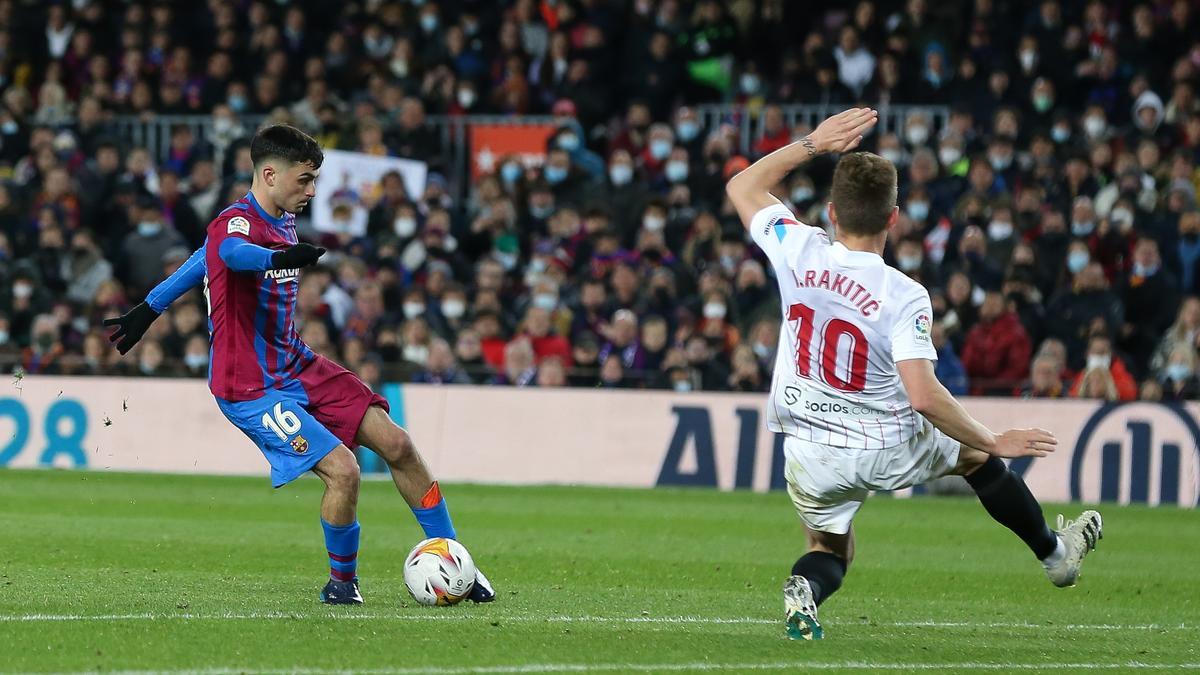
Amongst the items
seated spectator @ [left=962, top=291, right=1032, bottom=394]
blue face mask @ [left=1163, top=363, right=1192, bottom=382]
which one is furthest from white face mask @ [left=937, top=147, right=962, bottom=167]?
blue face mask @ [left=1163, top=363, right=1192, bottom=382]

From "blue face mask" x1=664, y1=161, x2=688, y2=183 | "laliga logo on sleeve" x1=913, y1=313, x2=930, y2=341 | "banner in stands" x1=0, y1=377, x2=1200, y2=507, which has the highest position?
Result: "blue face mask" x1=664, y1=161, x2=688, y2=183

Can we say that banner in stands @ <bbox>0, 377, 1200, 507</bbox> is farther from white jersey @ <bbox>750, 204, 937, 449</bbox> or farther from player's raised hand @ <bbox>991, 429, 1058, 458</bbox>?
player's raised hand @ <bbox>991, 429, 1058, 458</bbox>

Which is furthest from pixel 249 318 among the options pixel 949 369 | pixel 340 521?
→ pixel 949 369

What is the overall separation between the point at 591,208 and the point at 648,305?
1677 mm

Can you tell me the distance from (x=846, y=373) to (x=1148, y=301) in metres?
10.8

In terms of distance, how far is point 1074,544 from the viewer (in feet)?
23.5

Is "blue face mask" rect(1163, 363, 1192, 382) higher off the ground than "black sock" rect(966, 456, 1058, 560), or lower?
lower

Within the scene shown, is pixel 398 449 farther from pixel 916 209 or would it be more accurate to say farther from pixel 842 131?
pixel 916 209

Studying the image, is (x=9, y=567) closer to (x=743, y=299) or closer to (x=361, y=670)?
(x=361, y=670)

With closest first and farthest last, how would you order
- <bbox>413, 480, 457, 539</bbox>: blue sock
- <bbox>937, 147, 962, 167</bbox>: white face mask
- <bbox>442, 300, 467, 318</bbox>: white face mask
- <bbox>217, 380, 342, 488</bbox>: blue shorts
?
1. <bbox>217, 380, 342, 488</bbox>: blue shorts
2. <bbox>413, 480, 457, 539</bbox>: blue sock
3. <bbox>442, 300, 467, 318</bbox>: white face mask
4. <bbox>937, 147, 962, 167</bbox>: white face mask

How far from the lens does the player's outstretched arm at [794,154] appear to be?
6.70 meters

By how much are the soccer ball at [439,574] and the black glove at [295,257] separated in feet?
4.96

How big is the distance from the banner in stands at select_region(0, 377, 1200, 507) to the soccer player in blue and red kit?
26.8ft

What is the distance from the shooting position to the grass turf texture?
652 cm
